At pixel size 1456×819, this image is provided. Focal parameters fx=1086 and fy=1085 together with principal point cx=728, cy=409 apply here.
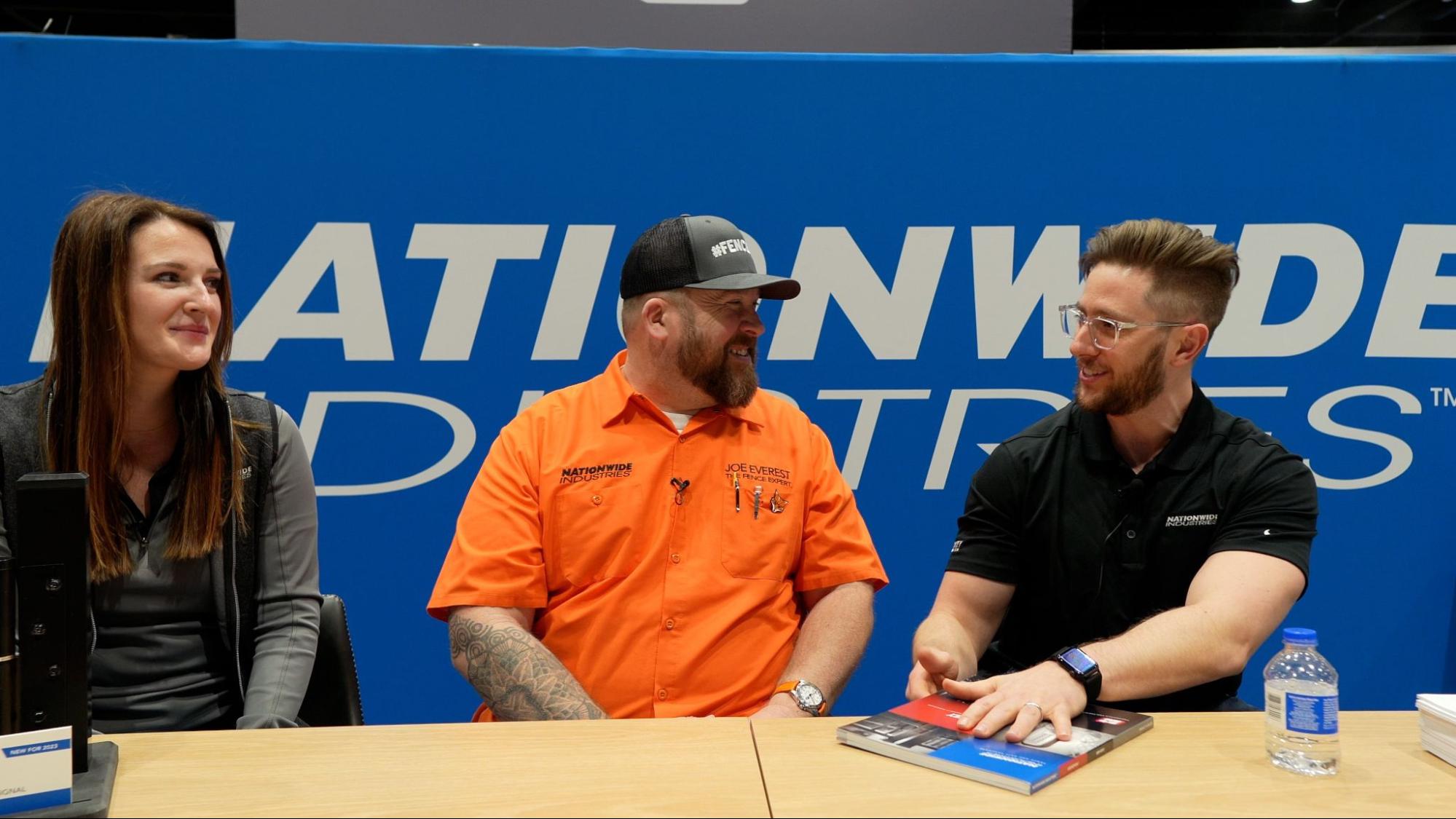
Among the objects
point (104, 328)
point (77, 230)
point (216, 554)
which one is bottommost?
point (216, 554)

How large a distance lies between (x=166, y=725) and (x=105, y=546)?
1.12 ft

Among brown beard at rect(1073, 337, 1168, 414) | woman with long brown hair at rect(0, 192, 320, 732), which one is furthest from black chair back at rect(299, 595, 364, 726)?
brown beard at rect(1073, 337, 1168, 414)

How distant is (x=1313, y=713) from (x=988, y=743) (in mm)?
398

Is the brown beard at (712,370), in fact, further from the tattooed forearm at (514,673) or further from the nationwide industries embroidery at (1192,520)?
the nationwide industries embroidery at (1192,520)

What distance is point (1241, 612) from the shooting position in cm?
188

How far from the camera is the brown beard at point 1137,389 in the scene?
219 centimetres

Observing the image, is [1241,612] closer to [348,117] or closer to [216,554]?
[216,554]

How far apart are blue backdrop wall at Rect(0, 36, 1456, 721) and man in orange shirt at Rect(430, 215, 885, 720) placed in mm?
675

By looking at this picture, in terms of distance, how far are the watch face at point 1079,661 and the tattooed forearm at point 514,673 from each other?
2.65 feet

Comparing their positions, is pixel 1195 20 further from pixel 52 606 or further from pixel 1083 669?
pixel 52 606

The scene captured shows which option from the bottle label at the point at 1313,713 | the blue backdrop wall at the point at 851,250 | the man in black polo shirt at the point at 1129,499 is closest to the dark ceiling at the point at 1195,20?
the blue backdrop wall at the point at 851,250

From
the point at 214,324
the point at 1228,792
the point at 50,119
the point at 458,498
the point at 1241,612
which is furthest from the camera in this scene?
the point at 458,498

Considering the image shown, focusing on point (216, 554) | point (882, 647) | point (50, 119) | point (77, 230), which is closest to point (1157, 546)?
point (882, 647)

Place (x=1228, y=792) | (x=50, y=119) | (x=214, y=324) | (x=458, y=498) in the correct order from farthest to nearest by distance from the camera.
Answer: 1. (x=458, y=498)
2. (x=50, y=119)
3. (x=214, y=324)
4. (x=1228, y=792)
